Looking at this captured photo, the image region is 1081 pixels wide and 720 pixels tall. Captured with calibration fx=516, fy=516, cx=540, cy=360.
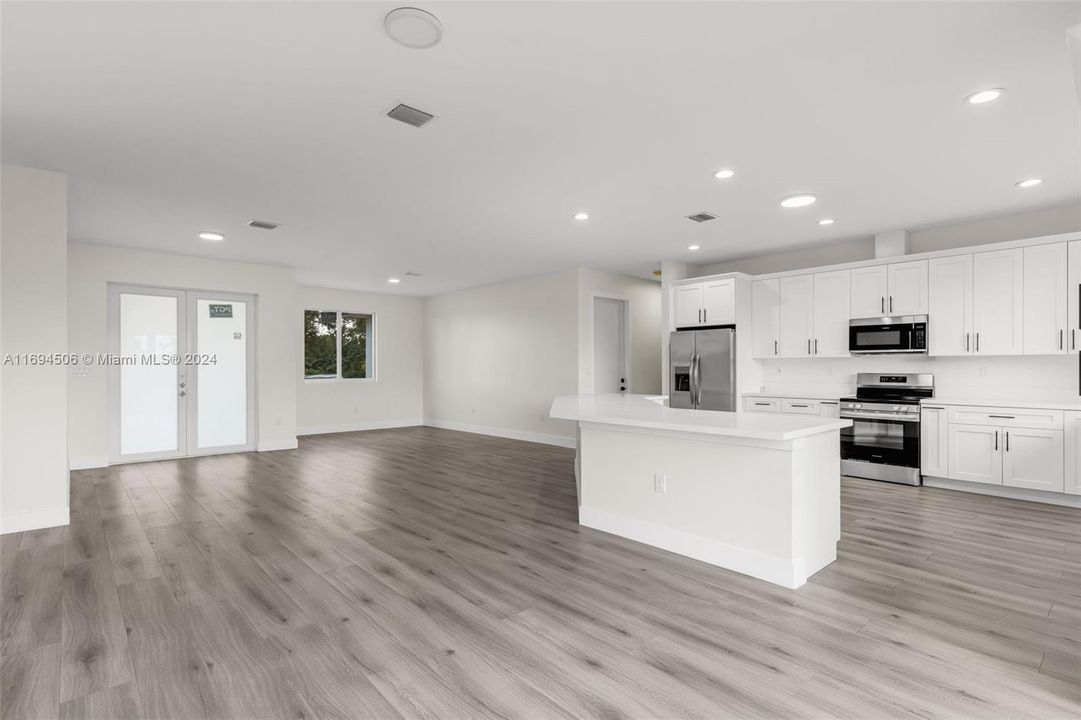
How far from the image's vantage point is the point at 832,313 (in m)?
5.76

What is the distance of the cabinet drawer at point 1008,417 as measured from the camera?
14.1 ft

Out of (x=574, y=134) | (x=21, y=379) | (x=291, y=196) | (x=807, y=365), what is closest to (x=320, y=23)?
(x=574, y=134)

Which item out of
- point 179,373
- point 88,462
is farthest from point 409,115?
point 88,462

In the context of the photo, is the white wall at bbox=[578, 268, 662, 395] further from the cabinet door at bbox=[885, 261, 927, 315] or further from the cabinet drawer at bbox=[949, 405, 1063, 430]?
the cabinet drawer at bbox=[949, 405, 1063, 430]

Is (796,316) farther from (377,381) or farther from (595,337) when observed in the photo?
(377,381)

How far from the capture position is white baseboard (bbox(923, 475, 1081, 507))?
434 cm

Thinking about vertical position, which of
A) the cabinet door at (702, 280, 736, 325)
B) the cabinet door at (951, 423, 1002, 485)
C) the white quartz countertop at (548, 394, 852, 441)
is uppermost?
the cabinet door at (702, 280, 736, 325)

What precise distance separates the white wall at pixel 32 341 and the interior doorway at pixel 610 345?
5828mm

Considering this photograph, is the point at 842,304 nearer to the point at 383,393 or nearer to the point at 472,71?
the point at 472,71

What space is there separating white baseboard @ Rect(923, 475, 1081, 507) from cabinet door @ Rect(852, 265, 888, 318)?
1.73 metres

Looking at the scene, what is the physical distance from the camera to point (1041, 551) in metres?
3.28

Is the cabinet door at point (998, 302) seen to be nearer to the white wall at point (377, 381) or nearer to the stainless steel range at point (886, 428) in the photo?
the stainless steel range at point (886, 428)

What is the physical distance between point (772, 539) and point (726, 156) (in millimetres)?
2456

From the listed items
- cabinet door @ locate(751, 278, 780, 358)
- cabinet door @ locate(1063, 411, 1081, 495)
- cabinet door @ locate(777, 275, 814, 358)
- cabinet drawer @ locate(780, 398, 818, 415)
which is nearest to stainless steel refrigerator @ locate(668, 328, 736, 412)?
cabinet door @ locate(751, 278, 780, 358)
